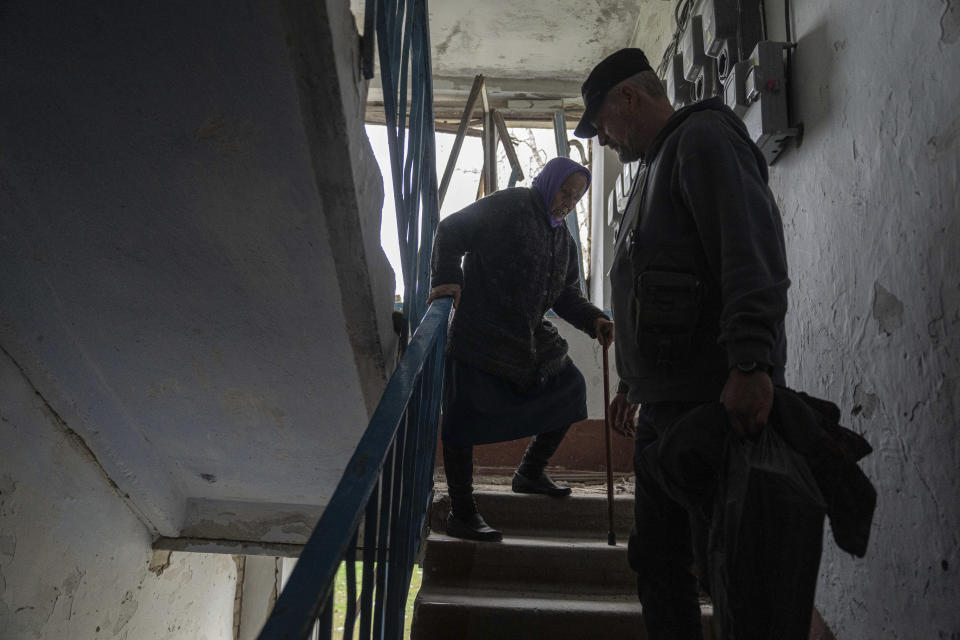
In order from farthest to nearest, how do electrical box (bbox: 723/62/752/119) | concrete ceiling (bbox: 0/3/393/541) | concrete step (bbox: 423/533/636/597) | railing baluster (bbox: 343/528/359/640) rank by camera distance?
concrete step (bbox: 423/533/636/597) → electrical box (bbox: 723/62/752/119) → concrete ceiling (bbox: 0/3/393/541) → railing baluster (bbox: 343/528/359/640)

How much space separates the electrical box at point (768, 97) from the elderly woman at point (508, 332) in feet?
2.57

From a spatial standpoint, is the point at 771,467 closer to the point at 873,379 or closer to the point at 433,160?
the point at 873,379

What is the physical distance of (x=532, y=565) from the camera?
230 centimetres

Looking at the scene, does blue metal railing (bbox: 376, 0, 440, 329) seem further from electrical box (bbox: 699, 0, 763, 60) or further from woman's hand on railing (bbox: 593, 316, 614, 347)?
electrical box (bbox: 699, 0, 763, 60)

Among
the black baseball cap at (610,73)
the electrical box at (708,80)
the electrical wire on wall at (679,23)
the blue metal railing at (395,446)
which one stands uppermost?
the electrical wire on wall at (679,23)

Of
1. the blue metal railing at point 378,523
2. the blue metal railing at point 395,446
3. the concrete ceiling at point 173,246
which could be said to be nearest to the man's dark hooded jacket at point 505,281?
the blue metal railing at point 395,446

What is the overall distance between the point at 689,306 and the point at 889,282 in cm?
51

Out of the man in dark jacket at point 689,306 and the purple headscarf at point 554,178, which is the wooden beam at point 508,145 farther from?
the man in dark jacket at point 689,306

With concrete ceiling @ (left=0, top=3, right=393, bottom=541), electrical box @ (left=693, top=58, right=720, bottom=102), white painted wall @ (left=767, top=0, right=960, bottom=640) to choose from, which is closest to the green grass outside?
concrete ceiling @ (left=0, top=3, right=393, bottom=541)

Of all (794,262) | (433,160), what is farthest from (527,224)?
(794,262)

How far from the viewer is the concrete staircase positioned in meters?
1.98

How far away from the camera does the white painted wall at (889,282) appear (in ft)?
4.08

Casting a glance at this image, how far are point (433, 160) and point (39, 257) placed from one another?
1.29m

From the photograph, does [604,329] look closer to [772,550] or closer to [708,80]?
[708,80]
